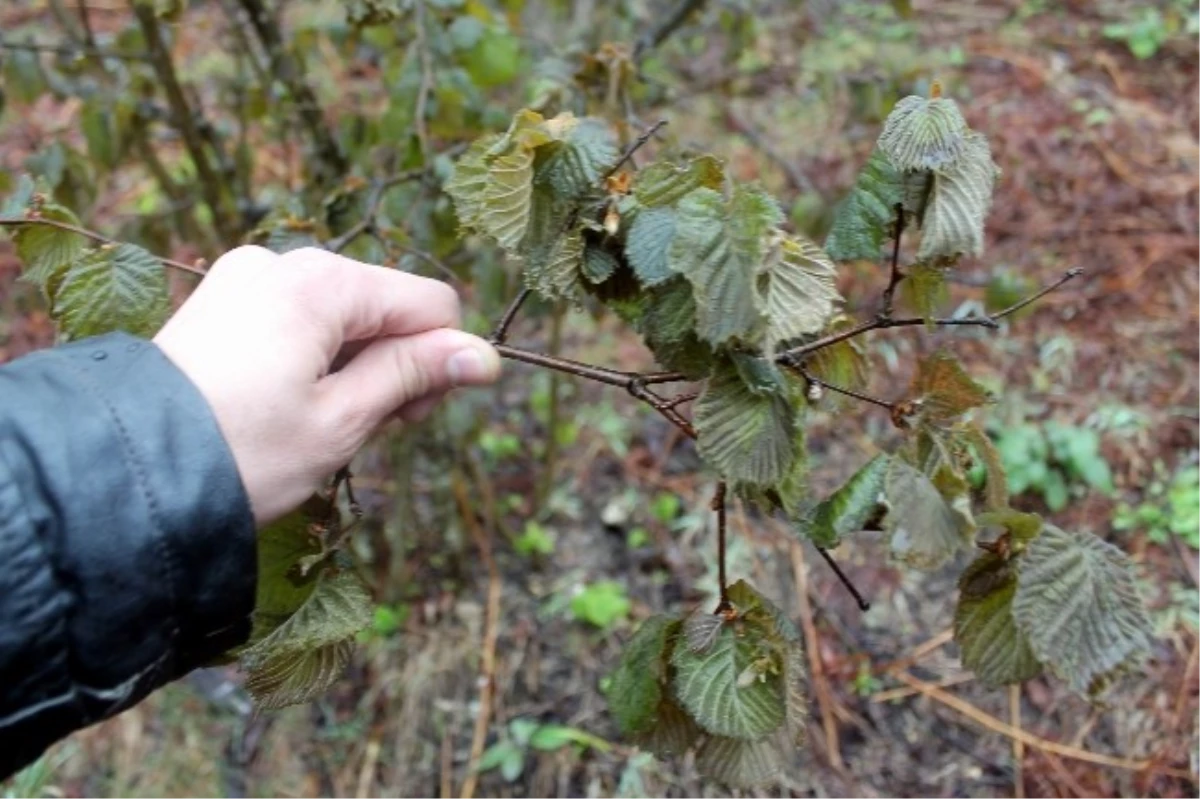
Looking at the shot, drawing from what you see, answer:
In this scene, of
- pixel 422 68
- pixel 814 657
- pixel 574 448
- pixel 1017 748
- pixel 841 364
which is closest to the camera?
pixel 841 364

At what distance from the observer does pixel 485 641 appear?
6.84 feet

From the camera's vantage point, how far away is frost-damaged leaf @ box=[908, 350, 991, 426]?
2.69 feet

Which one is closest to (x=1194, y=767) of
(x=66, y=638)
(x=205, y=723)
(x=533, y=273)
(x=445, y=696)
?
(x=445, y=696)

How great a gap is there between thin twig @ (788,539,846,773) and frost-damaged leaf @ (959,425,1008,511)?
1.09m

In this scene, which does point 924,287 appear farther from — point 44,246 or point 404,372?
point 44,246

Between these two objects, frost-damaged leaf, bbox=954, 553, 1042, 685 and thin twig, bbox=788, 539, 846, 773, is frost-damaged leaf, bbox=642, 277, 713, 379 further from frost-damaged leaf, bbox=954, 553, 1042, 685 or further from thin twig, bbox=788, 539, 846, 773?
thin twig, bbox=788, 539, 846, 773

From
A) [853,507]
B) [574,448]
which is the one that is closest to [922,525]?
[853,507]

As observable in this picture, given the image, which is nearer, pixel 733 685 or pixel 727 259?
pixel 727 259

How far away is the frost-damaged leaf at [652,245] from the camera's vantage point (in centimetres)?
79

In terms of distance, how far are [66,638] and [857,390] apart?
2.25 ft

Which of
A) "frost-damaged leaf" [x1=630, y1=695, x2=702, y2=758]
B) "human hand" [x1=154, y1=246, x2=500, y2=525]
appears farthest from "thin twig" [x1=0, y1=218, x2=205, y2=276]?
"frost-damaged leaf" [x1=630, y1=695, x2=702, y2=758]

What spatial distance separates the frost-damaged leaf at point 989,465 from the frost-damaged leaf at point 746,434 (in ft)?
0.49

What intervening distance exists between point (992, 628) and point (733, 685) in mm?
216

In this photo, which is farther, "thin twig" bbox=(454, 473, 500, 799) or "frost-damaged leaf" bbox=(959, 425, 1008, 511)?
"thin twig" bbox=(454, 473, 500, 799)
